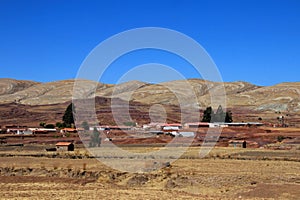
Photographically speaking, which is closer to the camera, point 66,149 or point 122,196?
point 122,196

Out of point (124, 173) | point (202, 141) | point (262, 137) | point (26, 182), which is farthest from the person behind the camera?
point (262, 137)

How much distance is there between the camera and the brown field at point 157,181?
2224 cm

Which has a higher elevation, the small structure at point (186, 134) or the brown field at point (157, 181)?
Answer: the small structure at point (186, 134)

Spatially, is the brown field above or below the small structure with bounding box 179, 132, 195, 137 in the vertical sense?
below

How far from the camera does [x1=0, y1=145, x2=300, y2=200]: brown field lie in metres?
22.2

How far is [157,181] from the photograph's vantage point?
2673 centimetres

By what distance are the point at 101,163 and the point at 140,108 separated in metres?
110

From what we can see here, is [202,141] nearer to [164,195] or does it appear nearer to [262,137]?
[262,137]

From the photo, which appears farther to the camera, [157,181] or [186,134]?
[186,134]

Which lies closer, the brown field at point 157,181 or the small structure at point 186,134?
the brown field at point 157,181

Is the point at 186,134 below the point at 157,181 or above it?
above

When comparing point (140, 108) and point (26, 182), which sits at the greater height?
point (140, 108)

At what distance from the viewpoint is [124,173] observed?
96.9ft

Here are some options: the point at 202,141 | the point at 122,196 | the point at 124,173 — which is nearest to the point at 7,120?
the point at 202,141
